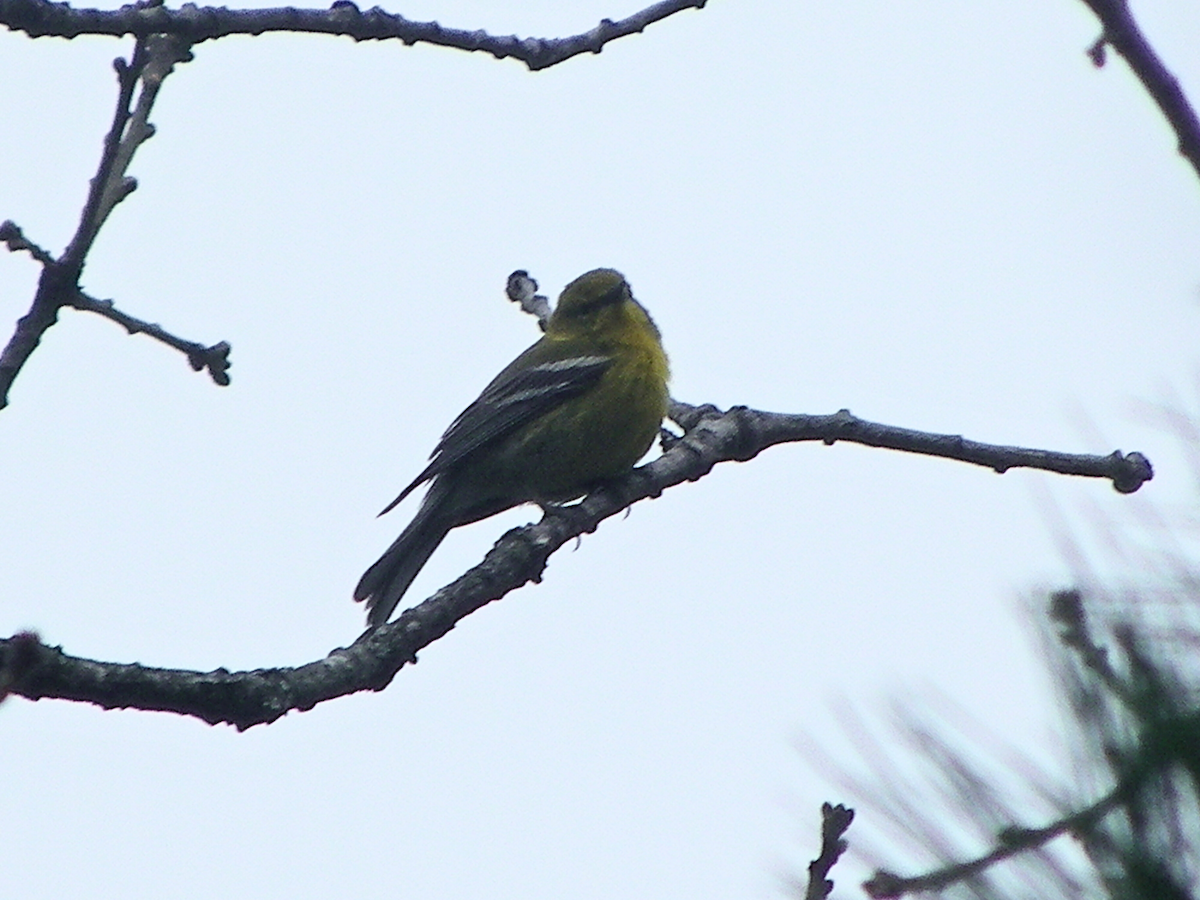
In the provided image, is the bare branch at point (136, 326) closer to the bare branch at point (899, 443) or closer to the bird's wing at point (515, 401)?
the bare branch at point (899, 443)

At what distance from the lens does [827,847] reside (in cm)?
254

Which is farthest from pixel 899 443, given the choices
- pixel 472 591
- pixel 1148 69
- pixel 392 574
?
pixel 1148 69

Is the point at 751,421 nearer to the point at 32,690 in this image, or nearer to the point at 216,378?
the point at 216,378

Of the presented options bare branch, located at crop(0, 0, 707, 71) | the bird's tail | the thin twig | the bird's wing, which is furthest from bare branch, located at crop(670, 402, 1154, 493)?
the thin twig

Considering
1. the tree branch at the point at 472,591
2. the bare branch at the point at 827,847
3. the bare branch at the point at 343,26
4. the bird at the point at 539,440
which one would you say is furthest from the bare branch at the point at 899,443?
the bare branch at the point at 827,847

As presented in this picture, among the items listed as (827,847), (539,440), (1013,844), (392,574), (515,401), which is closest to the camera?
(1013,844)

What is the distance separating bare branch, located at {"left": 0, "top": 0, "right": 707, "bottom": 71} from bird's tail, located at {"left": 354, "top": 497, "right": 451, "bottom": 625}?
4.15 metres

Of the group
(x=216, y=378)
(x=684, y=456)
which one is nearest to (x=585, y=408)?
(x=684, y=456)

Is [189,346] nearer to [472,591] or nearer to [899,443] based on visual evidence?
[472,591]

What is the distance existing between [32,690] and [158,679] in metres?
0.24

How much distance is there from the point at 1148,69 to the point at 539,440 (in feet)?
18.9

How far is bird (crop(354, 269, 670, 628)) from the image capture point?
7.25 m

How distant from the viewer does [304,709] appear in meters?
3.12

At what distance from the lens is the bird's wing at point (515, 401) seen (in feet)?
24.8
